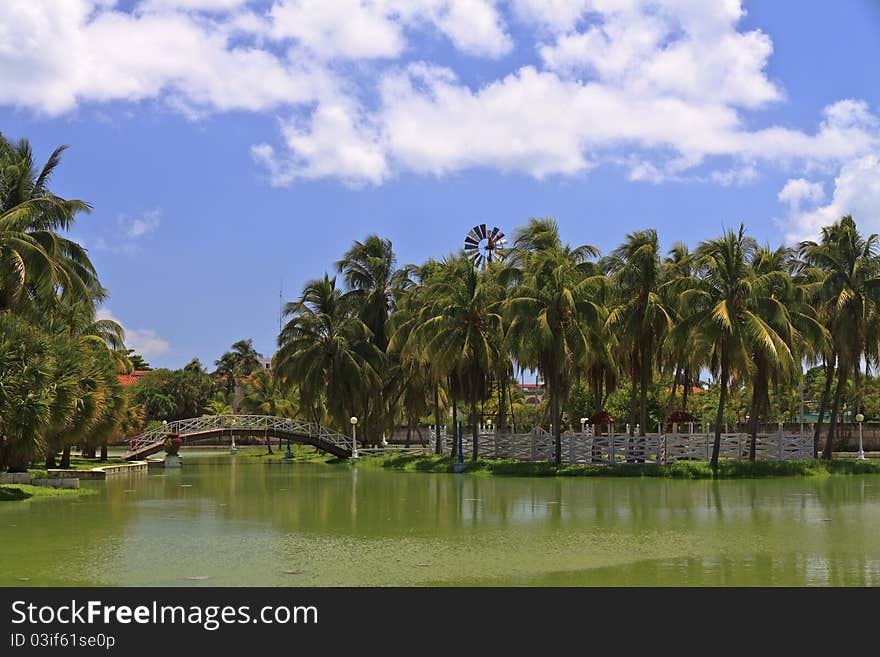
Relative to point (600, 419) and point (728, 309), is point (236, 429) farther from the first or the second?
point (728, 309)

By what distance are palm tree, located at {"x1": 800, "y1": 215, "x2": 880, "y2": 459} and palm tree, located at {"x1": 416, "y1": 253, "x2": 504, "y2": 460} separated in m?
14.2

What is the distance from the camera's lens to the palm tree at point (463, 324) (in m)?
38.4

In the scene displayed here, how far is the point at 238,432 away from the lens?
50.2m

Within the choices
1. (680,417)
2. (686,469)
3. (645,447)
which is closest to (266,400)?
(680,417)

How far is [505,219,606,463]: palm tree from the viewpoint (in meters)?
34.8

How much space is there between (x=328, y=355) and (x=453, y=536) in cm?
3474

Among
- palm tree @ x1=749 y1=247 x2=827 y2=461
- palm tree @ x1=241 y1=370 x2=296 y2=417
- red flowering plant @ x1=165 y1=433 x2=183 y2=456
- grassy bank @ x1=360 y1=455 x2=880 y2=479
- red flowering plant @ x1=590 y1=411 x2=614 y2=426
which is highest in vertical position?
palm tree @ x1=749 y1=247 x2=827 y2=461

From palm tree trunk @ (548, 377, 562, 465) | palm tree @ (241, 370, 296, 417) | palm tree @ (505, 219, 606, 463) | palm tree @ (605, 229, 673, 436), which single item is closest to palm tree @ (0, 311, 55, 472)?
palm tree @ (505, 219, 606, 463)

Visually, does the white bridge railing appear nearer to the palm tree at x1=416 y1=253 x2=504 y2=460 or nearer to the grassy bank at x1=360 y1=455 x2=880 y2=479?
the palm tree at x1=416 y1=253 x2=504 y2=460

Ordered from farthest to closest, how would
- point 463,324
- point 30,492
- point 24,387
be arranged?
1. point 463,324
2. point 30,492
3. point 24,387

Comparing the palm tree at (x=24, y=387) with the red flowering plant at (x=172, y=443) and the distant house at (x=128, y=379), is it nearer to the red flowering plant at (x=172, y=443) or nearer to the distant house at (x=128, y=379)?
the distant house at (x=128, y=379)

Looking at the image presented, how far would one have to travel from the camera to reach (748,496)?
83.9 feet
